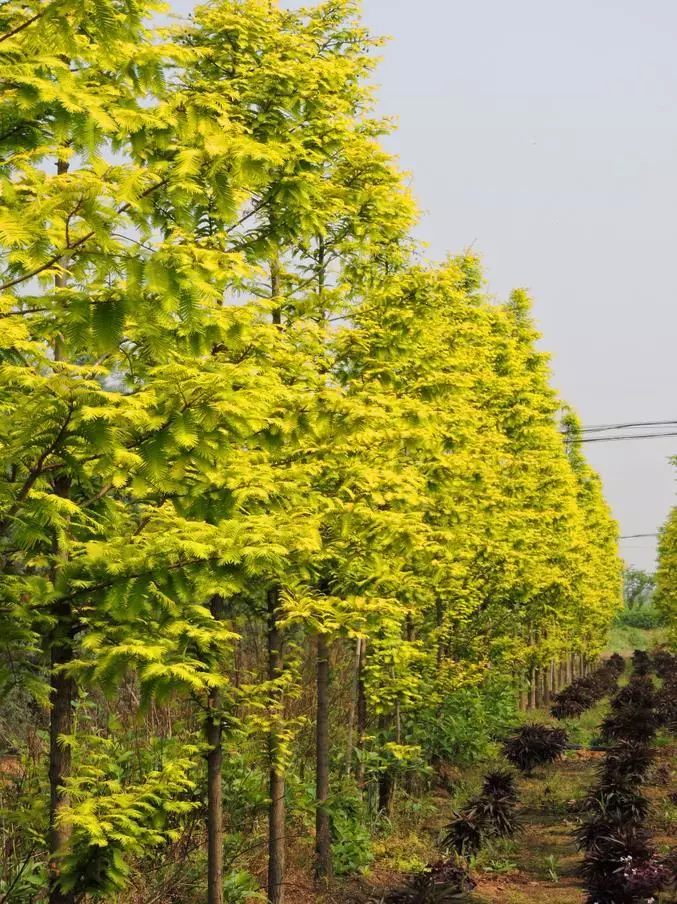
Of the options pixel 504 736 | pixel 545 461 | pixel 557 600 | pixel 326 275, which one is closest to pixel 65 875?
pixel 326 275

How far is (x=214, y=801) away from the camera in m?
8.16

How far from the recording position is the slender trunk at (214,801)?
7.93m

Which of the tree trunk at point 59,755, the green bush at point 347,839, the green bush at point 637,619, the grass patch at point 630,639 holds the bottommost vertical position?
the grass patch at point 630,639

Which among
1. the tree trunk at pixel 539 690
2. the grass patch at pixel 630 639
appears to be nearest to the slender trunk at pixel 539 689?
the tree trunk at pixel 539 690

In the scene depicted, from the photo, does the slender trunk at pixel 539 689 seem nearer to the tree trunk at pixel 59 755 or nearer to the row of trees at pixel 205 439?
the row of trees at pixel 205 439

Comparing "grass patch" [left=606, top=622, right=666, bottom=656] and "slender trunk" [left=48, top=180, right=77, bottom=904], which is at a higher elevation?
"slender trunk" [left=48, top=180, right=77, bottom=904]

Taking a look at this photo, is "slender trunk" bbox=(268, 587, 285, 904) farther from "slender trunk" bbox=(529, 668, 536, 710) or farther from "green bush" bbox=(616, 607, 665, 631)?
"green bush" bbox=(616, 607, 665, 631)

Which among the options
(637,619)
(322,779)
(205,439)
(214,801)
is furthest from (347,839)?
(637,619)

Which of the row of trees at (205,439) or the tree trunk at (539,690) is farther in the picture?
the tree trunk at (539,690)

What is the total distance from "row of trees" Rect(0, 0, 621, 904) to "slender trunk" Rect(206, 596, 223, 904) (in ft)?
0.10

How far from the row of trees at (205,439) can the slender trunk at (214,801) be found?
3 centimetres

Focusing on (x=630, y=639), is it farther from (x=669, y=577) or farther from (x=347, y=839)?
(x=347, y=839)

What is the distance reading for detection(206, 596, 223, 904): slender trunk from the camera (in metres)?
7.93

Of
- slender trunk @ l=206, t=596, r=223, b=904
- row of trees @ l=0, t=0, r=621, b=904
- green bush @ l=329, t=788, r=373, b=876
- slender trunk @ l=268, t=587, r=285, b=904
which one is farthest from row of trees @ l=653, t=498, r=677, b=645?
slender trunk @ l=206, t=596, r=223, b=904
